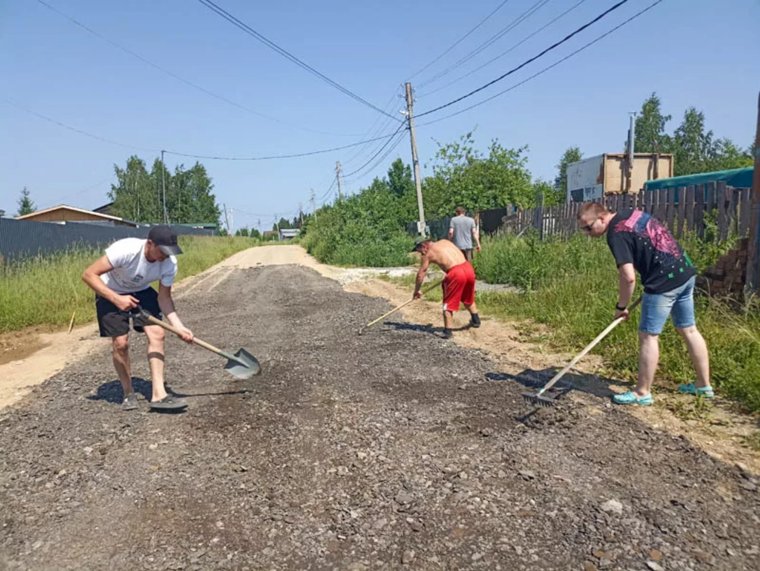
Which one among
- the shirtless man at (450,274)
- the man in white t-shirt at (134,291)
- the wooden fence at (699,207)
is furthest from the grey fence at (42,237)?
the wooden fence at (699,207)

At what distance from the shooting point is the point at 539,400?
425 centimetres

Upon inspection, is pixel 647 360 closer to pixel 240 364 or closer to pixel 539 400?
pixel 539 400

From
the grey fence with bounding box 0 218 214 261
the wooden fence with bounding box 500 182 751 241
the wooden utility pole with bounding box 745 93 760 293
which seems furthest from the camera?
the grey fence with bounding box 0 218 214 261

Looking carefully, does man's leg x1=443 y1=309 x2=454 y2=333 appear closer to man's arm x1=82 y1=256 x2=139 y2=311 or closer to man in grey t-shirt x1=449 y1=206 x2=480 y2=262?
man's arm x1=82 y1=256 x2=139 y2=311

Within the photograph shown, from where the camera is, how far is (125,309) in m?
4.28

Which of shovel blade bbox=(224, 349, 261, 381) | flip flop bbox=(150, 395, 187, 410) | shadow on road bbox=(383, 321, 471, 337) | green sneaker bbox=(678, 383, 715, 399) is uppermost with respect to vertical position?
shovel blade bbox=(224, 349, 261, 381)

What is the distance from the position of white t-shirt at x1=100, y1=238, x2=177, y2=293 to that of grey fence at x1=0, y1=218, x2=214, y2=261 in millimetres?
6545

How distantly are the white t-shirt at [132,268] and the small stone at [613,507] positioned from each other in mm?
3634

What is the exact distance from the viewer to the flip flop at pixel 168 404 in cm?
434

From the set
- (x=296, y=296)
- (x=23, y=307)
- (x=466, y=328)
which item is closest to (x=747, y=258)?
(x=466, y=328)

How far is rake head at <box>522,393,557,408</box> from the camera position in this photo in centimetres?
414

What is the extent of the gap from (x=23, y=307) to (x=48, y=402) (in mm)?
5578

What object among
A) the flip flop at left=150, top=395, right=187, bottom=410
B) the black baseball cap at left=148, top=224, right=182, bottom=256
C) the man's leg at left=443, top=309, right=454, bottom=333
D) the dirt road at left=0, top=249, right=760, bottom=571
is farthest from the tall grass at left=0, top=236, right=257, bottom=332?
the man's leg at left=443, top=309, right=454, bottom=333

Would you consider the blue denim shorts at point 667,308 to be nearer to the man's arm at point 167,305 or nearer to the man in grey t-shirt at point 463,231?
the man's arm at point 167,305
